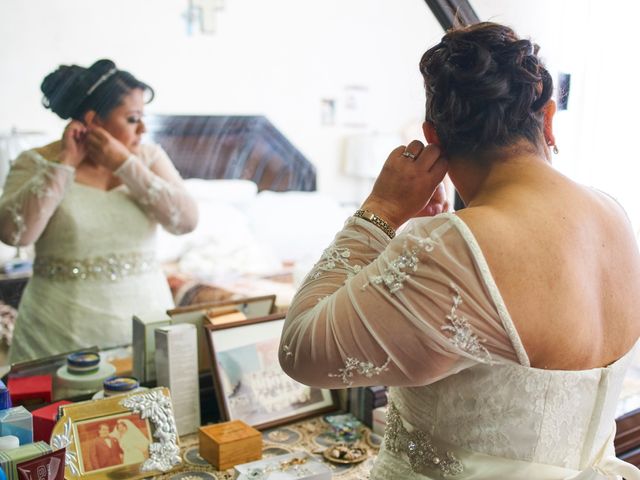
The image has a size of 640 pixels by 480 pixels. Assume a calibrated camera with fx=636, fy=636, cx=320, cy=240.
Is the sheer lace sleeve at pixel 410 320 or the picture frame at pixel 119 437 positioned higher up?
the sheer lace sleeve at pixel 410 320

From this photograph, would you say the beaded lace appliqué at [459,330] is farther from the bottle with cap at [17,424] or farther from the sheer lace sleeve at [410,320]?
the bottle with cap at [17,424]

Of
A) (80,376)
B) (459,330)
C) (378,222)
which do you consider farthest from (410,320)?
(80,376)

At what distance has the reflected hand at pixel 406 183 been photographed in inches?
33.7

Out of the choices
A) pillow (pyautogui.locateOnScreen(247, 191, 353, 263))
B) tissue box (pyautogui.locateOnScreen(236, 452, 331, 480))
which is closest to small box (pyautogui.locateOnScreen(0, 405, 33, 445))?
tissue box (pyautogui.locateOnScreen(236, 452, 331, 480))

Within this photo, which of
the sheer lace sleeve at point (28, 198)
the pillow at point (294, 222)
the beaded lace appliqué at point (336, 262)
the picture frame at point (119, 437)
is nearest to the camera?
Answer: the beaded lace appliqué at point (336, 262)

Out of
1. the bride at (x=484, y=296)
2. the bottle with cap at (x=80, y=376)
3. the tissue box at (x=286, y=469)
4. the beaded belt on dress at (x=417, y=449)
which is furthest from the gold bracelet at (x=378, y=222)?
the bottle with cap at (x=80, y=376)

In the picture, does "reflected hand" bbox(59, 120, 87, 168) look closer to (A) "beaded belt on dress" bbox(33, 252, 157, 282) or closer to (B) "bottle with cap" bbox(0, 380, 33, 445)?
(A) "beaded belt on dress" bbox(33, 252, 157, 282)

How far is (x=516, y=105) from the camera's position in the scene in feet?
2.65

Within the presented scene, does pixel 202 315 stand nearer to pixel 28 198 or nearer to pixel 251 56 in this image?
pixel 28 198

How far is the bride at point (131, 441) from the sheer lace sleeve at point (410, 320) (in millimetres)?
505

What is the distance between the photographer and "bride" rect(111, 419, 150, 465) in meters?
1.12

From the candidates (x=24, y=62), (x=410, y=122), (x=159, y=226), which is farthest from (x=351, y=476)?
(x=410, y=122)

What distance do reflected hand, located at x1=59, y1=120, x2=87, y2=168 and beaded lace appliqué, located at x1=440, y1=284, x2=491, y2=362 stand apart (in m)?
1.25

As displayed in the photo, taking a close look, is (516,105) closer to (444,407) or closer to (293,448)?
(444,407)
